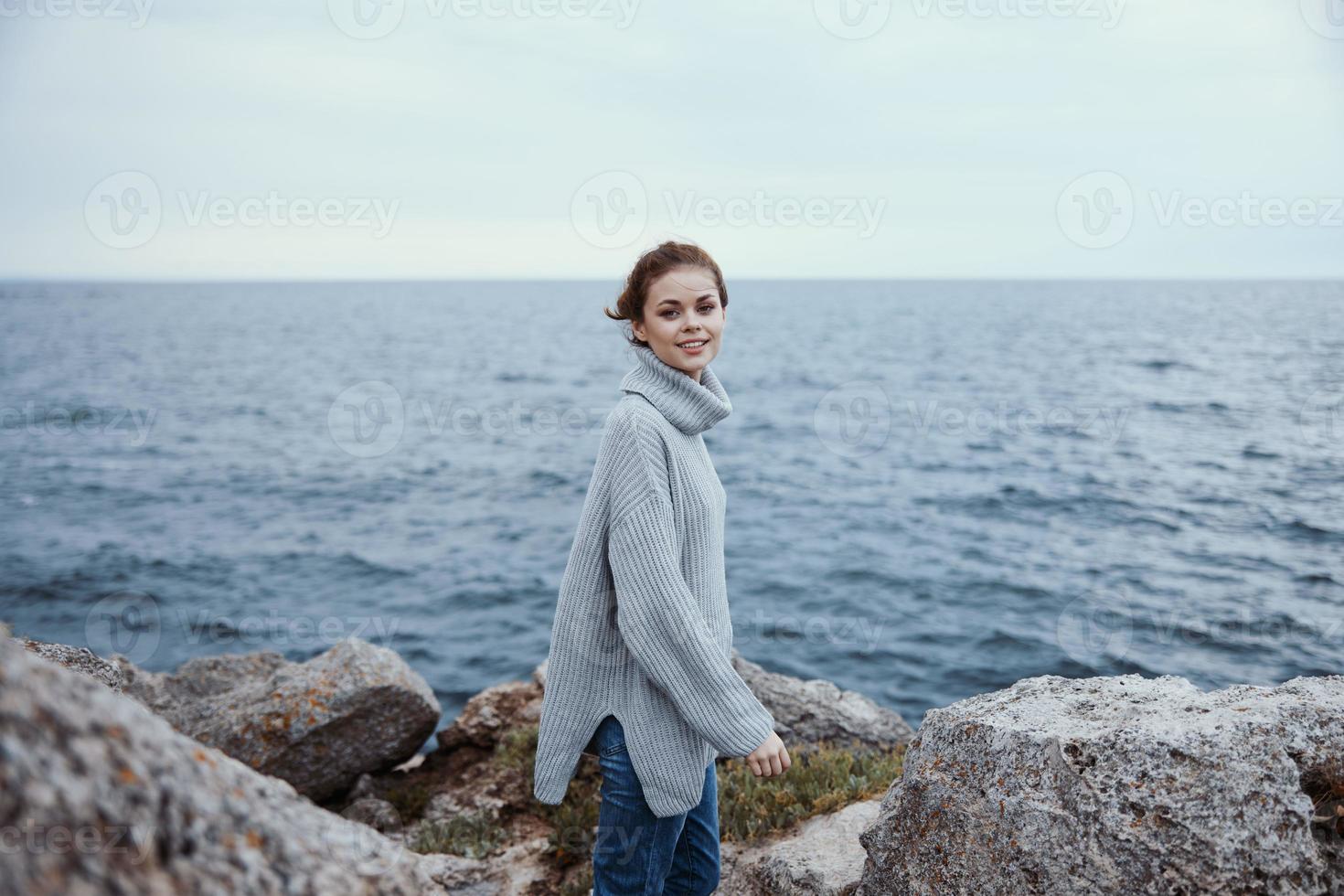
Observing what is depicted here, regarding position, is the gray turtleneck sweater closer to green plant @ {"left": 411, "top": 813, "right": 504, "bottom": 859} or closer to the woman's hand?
the woman's hand

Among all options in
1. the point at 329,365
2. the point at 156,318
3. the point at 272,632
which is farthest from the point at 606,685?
the point at 156,318

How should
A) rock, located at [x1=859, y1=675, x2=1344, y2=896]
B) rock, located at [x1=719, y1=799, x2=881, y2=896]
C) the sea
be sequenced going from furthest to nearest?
1. the sea
2. rock, located at [x1=719, y1=799, x2=881, y2=896]
3. rock, located at [x1=859, y1=675, x2=1344, y2=896]

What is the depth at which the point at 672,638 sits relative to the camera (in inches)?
122

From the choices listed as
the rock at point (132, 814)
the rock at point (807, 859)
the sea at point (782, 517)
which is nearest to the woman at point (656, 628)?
the rock at point (807, 859)

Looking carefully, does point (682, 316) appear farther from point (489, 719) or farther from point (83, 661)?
point (489, 719)

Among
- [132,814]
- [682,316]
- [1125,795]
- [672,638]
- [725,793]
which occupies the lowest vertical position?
[725,793]

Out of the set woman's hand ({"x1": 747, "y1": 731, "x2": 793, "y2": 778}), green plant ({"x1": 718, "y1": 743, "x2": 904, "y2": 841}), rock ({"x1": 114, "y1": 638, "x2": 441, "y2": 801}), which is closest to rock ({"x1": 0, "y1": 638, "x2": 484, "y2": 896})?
woman's hand ({"x1": 747, "y1": 731, "x2": 793, "y2": 778})

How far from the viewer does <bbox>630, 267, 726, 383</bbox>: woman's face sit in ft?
11.3

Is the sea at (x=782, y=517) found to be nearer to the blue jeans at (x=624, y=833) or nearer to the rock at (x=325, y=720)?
the rock at (x=325, y=720)

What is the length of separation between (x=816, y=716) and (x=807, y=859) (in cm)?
302

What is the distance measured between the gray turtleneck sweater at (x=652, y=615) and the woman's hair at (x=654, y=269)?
6.9 inches

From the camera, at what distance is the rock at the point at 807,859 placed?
4.27 metres

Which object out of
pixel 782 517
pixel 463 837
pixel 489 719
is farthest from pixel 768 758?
pixel 782 517

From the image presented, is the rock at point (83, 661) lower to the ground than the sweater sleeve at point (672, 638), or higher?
lower
